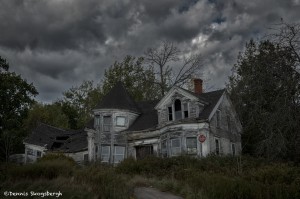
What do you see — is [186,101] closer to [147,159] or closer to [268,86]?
[147,159]

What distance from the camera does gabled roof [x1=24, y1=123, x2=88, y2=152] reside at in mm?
39541

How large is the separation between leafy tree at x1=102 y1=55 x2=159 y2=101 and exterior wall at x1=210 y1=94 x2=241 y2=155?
18.9 m

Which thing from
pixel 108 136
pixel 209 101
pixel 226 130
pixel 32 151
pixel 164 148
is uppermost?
pixel 209 101

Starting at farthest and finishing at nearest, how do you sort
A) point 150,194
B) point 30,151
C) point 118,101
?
1. point 30,151
2. point 118,101
3. point 150,194

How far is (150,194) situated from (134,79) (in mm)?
40892

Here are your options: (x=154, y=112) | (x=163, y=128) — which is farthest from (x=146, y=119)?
(x=163, y=128)

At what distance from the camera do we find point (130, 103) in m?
36.7

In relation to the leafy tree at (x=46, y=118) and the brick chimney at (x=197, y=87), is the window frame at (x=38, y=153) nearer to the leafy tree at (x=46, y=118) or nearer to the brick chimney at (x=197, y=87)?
the leafy tree at (x=46, y=118)

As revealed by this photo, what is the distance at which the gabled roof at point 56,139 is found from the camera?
39.5 metres

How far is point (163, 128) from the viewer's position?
30.7 m

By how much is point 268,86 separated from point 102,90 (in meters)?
39.1

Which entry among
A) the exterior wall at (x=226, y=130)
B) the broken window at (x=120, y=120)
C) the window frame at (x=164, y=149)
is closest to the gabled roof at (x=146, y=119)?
the broken window at (x=120, y=120)

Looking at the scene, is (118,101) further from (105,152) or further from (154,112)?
(105,152)

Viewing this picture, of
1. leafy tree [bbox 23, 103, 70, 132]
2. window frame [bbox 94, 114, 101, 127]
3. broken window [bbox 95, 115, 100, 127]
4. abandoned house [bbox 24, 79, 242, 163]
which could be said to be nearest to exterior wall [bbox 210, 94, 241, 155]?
abandoned house [bbox 24, 79, 242, 163]
